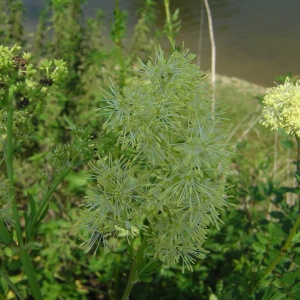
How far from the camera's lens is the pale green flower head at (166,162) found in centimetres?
140

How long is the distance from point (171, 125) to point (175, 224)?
0.32 m

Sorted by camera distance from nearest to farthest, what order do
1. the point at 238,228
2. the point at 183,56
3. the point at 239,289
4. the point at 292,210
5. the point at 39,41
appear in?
the point at 183,56
the point at 239,289
the point at 292,210
the point at 238,228
the point at 39,41

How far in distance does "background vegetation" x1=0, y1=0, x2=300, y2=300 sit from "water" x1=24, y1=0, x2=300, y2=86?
535 cm

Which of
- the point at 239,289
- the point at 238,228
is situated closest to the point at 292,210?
the point at 238,228

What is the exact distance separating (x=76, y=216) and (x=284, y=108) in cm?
148

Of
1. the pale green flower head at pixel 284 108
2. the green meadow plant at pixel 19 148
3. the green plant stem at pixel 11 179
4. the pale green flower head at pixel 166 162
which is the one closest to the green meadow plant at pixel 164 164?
the pale green flower head at pixel 166 162

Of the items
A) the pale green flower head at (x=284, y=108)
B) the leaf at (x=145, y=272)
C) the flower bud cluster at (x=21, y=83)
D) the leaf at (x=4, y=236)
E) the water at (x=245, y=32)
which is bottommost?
the water at (x=245, y=32)

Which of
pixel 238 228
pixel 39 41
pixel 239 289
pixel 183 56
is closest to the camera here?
pixel 183 56

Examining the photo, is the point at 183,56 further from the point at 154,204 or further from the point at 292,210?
the point at 292,210

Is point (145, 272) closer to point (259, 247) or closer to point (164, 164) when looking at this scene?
point (164, 164)

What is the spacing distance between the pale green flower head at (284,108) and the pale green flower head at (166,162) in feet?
2.58

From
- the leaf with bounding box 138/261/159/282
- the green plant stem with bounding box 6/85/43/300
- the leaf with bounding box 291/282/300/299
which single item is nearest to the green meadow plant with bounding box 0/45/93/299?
the green plant stem with bounding box 6/85/43/300

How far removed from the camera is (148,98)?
1.45 meters

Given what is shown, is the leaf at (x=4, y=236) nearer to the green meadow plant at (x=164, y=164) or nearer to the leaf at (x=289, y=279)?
the green meadow plant at (x=164, y=164)
